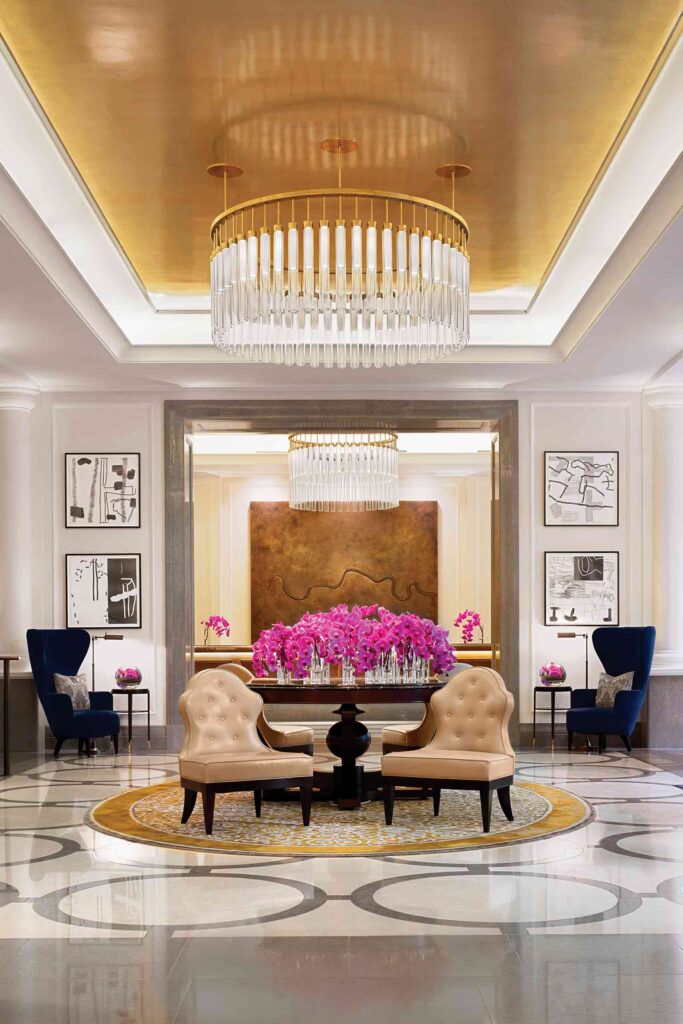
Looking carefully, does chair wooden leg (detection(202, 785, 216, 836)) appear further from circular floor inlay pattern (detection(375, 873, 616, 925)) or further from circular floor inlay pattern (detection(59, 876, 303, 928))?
circular floor inlay pattern (detection(375, 873, 616, 925))

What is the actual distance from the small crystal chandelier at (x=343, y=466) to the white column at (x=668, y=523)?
2637 mm

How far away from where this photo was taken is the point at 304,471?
39.6 feet

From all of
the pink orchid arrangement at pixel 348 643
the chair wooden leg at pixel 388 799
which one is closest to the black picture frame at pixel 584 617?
the pink orchid arrangement at pixel 348 643

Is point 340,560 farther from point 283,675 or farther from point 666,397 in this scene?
point 283,675

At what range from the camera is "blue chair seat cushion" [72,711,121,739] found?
986cm

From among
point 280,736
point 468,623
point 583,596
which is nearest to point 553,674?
point 583,596

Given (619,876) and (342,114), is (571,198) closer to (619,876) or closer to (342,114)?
(342,114)

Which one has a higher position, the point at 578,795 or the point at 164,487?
the point at 164,487

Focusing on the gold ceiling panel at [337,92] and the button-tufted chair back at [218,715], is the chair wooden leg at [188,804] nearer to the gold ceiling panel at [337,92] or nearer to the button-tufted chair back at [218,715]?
the button-tufted chair back at [218,715]

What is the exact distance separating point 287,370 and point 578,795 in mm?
4373

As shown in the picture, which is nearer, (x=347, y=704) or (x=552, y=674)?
(x=347, y=704)

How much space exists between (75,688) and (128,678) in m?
0.48

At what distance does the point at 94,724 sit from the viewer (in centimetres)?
990

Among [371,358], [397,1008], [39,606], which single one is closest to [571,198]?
[371,358]
